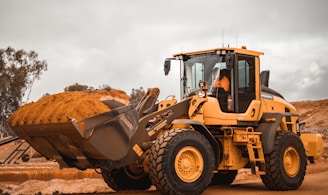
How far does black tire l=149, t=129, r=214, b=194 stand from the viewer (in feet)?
35.8

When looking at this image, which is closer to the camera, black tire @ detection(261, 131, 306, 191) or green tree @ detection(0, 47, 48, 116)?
black tire @ detection(261, 131, 306, 191)

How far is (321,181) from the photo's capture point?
52.7ft

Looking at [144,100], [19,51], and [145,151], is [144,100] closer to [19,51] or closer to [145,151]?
[145,151]

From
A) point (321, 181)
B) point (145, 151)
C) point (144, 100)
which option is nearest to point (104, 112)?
point (145, 151)

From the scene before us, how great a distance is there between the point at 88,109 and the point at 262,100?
553 cm

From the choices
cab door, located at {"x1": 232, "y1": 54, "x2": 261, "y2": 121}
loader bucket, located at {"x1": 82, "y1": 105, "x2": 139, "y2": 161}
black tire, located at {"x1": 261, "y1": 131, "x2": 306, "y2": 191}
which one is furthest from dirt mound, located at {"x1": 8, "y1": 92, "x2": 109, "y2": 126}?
black tire, located at {"x1": 261, "y1": 131, "x2": 306, "y2": 191}

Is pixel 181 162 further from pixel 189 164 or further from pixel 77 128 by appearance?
pixel 77 128

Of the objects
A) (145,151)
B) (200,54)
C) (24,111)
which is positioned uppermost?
(200,54)

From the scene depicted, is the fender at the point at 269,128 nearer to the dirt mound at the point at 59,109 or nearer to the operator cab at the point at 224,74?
the operator cab at the point at 224,74

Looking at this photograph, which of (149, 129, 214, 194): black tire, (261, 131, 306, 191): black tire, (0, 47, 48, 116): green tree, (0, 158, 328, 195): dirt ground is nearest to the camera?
(149, 129, 214, 194): black tire

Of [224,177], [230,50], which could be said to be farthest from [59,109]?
[224,177]

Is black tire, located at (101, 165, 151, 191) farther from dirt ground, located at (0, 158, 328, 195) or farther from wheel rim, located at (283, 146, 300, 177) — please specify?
wheel rim, located at (283, 146, 300, 177)

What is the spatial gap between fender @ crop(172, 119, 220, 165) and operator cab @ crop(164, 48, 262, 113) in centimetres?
110

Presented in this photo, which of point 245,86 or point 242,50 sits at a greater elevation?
point 242,50
